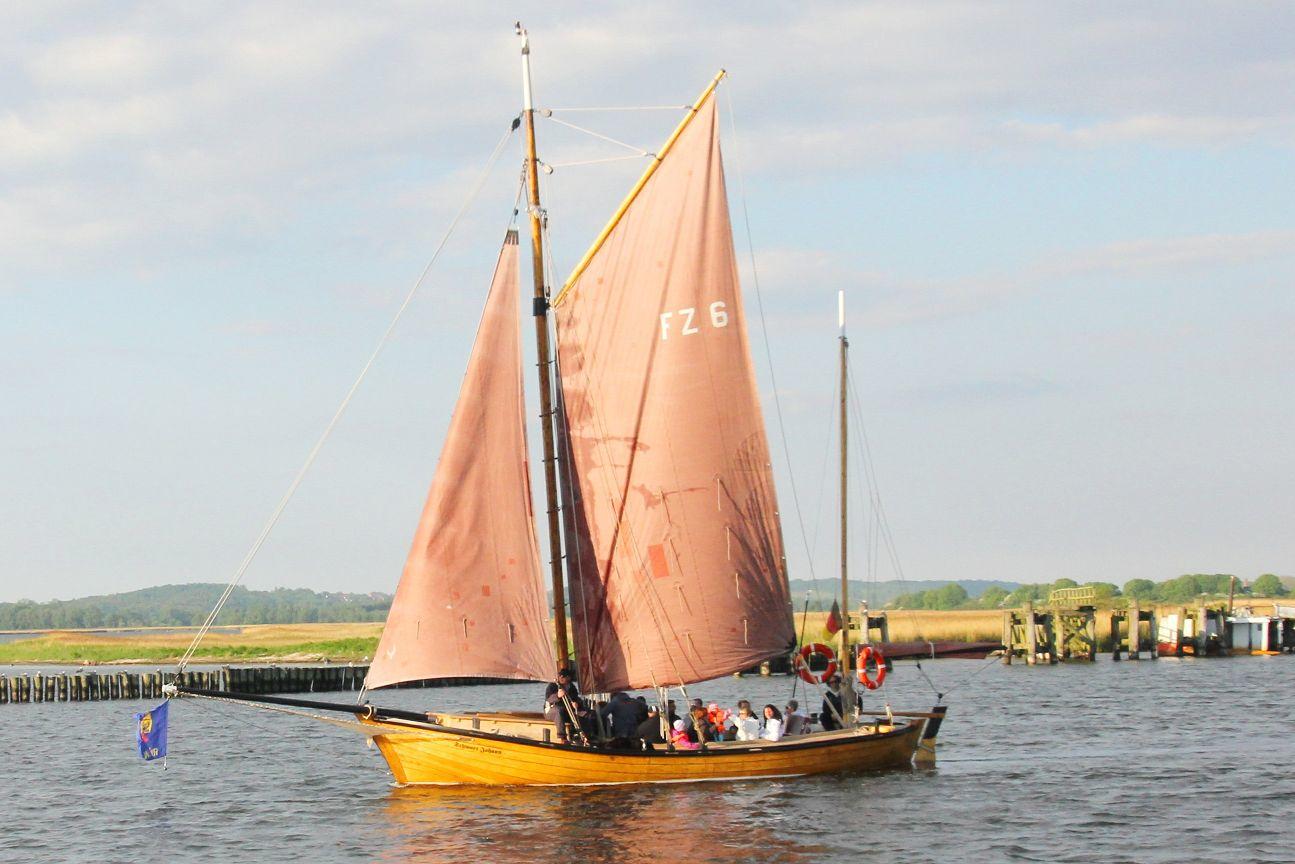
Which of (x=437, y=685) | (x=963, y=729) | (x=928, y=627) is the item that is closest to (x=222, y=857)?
(x=963, y=729)

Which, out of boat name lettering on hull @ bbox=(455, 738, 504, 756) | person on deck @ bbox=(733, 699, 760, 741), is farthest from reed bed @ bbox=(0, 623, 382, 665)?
boat name lettering on hull @ bbox=(455, 738, 504, 756)

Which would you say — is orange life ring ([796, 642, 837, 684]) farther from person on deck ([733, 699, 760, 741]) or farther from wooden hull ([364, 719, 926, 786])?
wooden hull ([364, 719, 926, 786])

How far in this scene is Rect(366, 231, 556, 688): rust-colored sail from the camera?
3412 cm

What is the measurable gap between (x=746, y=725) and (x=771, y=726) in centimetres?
60

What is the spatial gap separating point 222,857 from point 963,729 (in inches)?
1204

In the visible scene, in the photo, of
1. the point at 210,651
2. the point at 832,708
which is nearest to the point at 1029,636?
the point at 832,708

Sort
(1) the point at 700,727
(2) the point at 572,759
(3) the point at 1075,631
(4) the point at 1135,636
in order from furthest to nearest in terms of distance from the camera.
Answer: (4) the point at 1135,636
(3) the point at 1075,631
(1) the point at 700,727
(2) the point at 572,759

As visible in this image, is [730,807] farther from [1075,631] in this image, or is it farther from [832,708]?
[1075,631]

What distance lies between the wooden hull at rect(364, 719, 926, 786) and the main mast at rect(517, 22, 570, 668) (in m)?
2.27

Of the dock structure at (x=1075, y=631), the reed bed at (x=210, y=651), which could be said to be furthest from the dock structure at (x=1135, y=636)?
the reed bed at (x=210, y=651)

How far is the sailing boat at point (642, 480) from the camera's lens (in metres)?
35.1

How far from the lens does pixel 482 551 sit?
3475 centimetres

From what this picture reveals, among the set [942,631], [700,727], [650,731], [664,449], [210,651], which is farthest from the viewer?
[210,651]

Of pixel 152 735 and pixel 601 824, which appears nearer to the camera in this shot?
pixel 601 824
